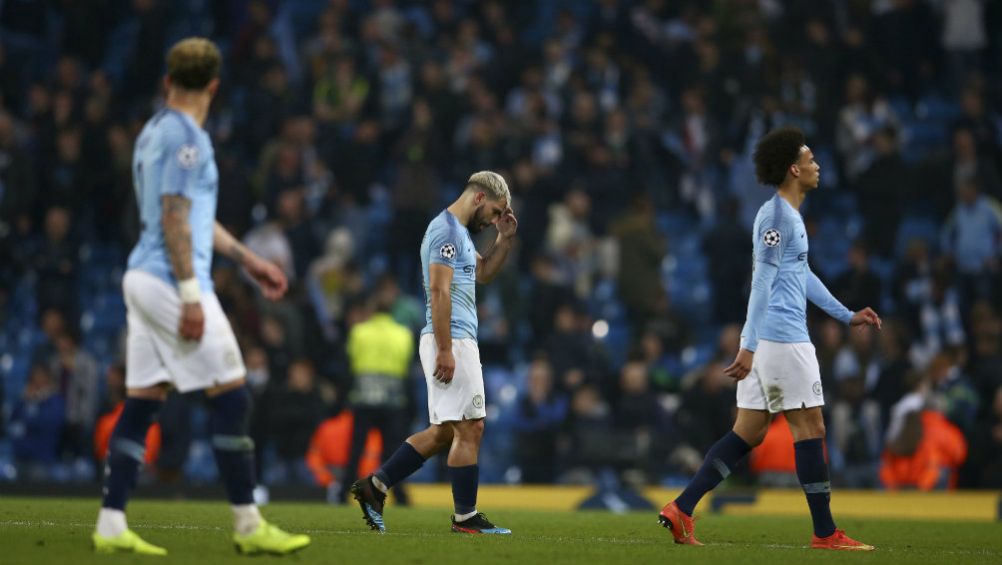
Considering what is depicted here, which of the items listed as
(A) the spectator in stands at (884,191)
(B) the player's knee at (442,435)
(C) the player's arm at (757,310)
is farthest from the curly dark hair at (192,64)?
(A) the spectator in stands at (884,191)

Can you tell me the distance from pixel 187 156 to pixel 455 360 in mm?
3121

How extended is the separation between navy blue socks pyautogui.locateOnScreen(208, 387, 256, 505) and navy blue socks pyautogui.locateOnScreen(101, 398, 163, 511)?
0.40 meters

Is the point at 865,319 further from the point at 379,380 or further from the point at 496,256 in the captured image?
the point at 379,380

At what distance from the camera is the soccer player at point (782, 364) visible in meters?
9.63

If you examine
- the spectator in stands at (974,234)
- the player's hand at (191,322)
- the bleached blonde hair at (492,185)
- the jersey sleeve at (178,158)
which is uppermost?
the spectator in stands at (974,234)

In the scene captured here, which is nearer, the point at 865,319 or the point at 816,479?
the point at 816,479

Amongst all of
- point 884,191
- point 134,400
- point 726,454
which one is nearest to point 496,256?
point 726,454

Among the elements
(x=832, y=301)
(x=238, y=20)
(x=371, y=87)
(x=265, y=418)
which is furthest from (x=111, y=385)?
(x=832, y=301)

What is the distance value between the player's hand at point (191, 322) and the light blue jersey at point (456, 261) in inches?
113

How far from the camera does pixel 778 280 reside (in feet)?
32.3

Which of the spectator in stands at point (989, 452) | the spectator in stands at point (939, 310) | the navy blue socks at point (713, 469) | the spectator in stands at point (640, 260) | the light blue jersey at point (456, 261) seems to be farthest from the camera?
the spectator in stands at point (640, 260)

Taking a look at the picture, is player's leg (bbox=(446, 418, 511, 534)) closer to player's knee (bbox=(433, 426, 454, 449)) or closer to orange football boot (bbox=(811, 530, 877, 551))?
player's knee (bbox=(433, 426, 454, 449))

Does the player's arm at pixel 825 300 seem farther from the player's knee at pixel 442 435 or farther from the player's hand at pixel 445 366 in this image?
the player's knee at pixel 442 435

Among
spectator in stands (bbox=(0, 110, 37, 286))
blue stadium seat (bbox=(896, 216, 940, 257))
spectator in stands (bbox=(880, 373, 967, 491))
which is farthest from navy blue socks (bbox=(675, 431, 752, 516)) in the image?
spectator in stands (bbox=(0, 110, 37, 286))
